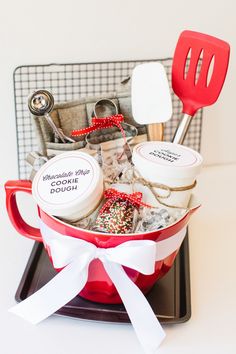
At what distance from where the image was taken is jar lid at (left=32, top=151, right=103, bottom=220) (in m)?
0.58

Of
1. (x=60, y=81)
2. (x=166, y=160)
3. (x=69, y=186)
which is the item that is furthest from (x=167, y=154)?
(x=60, y=81)

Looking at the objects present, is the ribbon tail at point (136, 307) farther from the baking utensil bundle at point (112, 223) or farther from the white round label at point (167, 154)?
the white round label at point (167, 154)

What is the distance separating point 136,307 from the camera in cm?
61

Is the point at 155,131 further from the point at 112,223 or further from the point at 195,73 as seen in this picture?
the point at 112,223

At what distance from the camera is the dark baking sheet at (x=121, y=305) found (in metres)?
0.65

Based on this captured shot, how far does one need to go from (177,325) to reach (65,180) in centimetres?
24

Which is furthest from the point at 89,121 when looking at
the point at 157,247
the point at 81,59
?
the point at 157,247

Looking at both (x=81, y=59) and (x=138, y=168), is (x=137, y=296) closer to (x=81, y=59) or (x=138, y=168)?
(x=138, y=168)

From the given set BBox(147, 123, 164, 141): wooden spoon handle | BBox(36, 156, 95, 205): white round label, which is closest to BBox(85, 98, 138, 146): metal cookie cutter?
BBox(147, 123, 164, 141): wooden spoon handle

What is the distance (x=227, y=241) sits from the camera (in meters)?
0.83

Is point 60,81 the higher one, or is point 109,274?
point 60,81

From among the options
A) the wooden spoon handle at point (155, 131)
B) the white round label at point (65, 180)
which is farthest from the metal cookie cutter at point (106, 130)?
the white round label at point (65, 180)

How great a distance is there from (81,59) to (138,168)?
0.37 m

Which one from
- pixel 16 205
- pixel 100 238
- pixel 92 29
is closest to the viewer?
pixel 100 238
